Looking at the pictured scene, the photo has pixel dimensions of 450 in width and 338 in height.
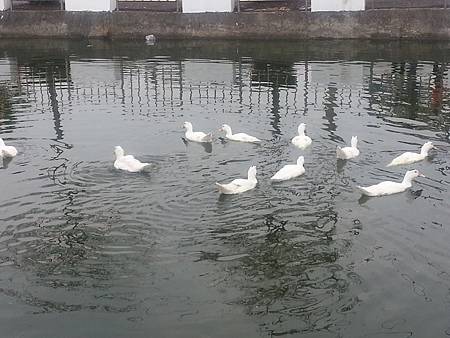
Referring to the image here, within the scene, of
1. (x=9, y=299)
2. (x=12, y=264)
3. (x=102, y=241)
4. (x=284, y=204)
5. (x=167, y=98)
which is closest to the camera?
(x=9, y=299)

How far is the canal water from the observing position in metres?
7.68

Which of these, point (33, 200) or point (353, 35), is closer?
point (33, 200)

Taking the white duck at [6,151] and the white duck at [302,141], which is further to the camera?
the white duck at [302,141]

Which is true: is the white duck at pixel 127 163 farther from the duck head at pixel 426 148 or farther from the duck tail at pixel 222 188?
the duck head at pixel 426 148

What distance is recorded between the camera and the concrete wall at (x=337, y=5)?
28812mm

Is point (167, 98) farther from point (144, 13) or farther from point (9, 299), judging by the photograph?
point (144, 13)

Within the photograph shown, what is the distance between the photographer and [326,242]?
30.5 ft

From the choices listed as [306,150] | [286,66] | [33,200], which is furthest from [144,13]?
[33,200]

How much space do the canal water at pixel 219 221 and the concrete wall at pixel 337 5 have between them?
1056 centimetres

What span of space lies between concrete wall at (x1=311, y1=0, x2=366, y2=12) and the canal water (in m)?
10.6

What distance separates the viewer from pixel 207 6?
3009cm

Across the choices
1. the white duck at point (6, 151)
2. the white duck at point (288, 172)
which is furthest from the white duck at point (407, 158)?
the white duck at point (6, 151)

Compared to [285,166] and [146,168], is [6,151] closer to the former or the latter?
[146,168]

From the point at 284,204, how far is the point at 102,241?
295cm
